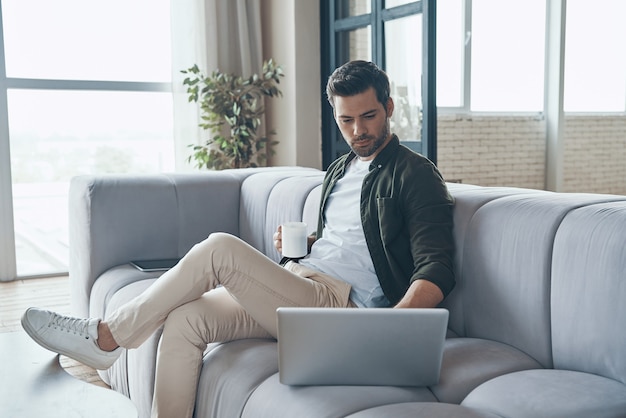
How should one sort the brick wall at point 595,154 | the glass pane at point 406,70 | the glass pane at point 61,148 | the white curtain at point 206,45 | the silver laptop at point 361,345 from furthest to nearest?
the brick wall at point 595,154, the white curtain at point 206,45, the glass pane at point 61,148, the glass pane at point 406,70, the silver laptop at point 361,345

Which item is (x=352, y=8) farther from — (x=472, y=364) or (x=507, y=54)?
(x=472, y=364)

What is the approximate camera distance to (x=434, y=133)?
3822mm

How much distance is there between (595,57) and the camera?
7391 mm

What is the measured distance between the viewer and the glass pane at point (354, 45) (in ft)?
14.1

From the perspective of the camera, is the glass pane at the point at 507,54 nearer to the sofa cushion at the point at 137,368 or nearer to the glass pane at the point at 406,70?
the glass pane at the point at 406,70

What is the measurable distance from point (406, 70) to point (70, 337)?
265 centimetres

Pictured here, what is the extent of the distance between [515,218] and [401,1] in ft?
7.98

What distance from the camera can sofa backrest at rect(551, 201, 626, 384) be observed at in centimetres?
151

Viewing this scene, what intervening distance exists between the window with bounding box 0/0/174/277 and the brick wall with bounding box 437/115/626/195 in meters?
2.80

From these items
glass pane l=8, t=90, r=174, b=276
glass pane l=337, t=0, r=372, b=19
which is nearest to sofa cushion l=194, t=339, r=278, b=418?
glass pane l=337, t=0, r=372, b=19

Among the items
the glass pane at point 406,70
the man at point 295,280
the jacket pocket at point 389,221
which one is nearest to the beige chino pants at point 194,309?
the man at point 295,280

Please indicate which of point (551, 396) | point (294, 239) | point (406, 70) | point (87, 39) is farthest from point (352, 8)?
point (551, 396)

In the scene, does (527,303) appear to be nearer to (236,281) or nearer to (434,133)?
(236,281)

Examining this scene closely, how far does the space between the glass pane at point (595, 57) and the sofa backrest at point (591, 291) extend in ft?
19.6
